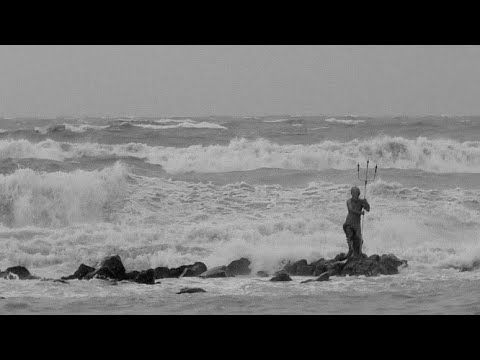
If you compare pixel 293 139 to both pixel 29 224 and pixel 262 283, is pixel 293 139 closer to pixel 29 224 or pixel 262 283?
pixel 262 283

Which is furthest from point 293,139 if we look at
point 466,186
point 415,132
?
point 466,186

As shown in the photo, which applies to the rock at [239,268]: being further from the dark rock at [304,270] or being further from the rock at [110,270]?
the rock at [110,270]

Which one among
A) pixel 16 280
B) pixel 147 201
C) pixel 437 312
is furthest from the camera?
pixel 147 201

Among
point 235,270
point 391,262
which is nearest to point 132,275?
point 235,270

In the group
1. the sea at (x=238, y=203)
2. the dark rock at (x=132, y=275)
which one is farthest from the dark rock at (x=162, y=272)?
the dark rock at (x=132, y=275)

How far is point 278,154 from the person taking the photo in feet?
Result: 40.6

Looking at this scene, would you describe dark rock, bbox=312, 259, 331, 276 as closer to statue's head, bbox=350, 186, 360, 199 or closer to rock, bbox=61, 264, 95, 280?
statue's head, bbox=350, 186, 360, 199

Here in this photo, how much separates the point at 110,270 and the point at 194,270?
1.20 meters

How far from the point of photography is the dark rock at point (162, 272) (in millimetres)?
11234

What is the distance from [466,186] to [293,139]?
2.80 meters

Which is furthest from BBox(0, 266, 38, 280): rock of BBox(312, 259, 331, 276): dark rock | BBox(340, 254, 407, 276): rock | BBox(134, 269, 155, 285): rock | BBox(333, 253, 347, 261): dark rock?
BBox(340, 254, 407, 276): rock

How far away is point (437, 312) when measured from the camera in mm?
10031

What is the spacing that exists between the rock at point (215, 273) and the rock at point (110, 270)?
1157 millimetres

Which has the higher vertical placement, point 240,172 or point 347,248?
point 240,172
